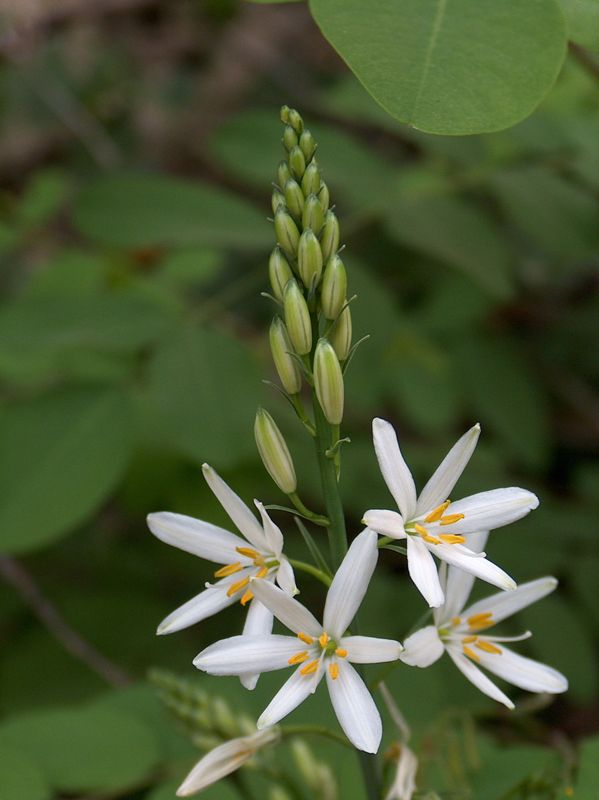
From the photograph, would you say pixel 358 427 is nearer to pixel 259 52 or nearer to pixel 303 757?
pixel 303 757

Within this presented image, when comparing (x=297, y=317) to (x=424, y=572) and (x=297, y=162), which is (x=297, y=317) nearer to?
A: (x=297, y=162)

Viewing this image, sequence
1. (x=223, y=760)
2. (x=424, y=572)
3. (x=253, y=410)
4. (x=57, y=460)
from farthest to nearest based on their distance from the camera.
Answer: (x=253, y=410) < (x=57, y=460) < (x=223, y=760) < (x=424, y=572)

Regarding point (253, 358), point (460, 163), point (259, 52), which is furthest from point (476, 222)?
point (259, 52)

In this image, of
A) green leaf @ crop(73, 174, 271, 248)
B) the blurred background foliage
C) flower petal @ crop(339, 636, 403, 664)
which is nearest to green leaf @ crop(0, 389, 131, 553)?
the blurred background foliage

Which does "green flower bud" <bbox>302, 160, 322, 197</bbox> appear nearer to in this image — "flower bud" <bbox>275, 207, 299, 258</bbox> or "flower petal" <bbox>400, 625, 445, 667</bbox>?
"flower bud" <bbox>275, 207, 299, 258</bbox>

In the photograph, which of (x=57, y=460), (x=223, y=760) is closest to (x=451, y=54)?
(x=223, y=760)

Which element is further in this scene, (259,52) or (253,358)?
(259,52)
